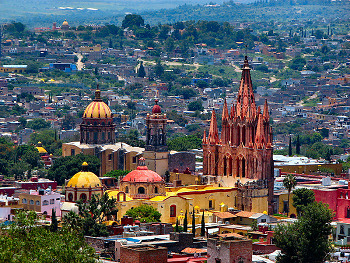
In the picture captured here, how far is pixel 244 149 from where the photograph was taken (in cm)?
9881

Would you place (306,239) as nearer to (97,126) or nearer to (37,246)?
(37,246)

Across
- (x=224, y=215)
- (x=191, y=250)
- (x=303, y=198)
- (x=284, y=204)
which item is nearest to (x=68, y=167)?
(x=284, y=204)

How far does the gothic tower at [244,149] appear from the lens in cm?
9762

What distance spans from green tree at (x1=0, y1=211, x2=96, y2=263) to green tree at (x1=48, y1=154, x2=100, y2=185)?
4925cm

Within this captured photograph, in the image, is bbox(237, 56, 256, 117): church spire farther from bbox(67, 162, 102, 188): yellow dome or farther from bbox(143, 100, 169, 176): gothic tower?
bbox(67, 162, 102, 188): yellow dome

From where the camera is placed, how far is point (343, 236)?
8156 centimetres

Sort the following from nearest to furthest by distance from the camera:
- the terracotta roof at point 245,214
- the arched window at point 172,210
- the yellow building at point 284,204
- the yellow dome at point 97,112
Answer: the terracotta roof at point 245,214, the arched window at point 172,210, the yellow building at point 284,204, the yellow dome at point 97,112

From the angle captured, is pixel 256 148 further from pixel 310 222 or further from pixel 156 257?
pixel 156 257

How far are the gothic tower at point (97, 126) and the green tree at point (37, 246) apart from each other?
5771 centimetres

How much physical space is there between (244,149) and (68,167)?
22.2 meters

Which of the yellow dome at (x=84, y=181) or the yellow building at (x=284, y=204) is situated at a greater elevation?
the yellow dome at (x=84, y=181)

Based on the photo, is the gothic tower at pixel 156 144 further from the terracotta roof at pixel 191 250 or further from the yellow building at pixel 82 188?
the terracotta roof at pixel 191 250

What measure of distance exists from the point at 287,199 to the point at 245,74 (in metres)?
10.6

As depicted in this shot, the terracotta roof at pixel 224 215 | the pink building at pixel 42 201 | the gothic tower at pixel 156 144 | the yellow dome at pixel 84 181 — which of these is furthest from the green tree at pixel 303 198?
the gothic tower at pixel 156 144
